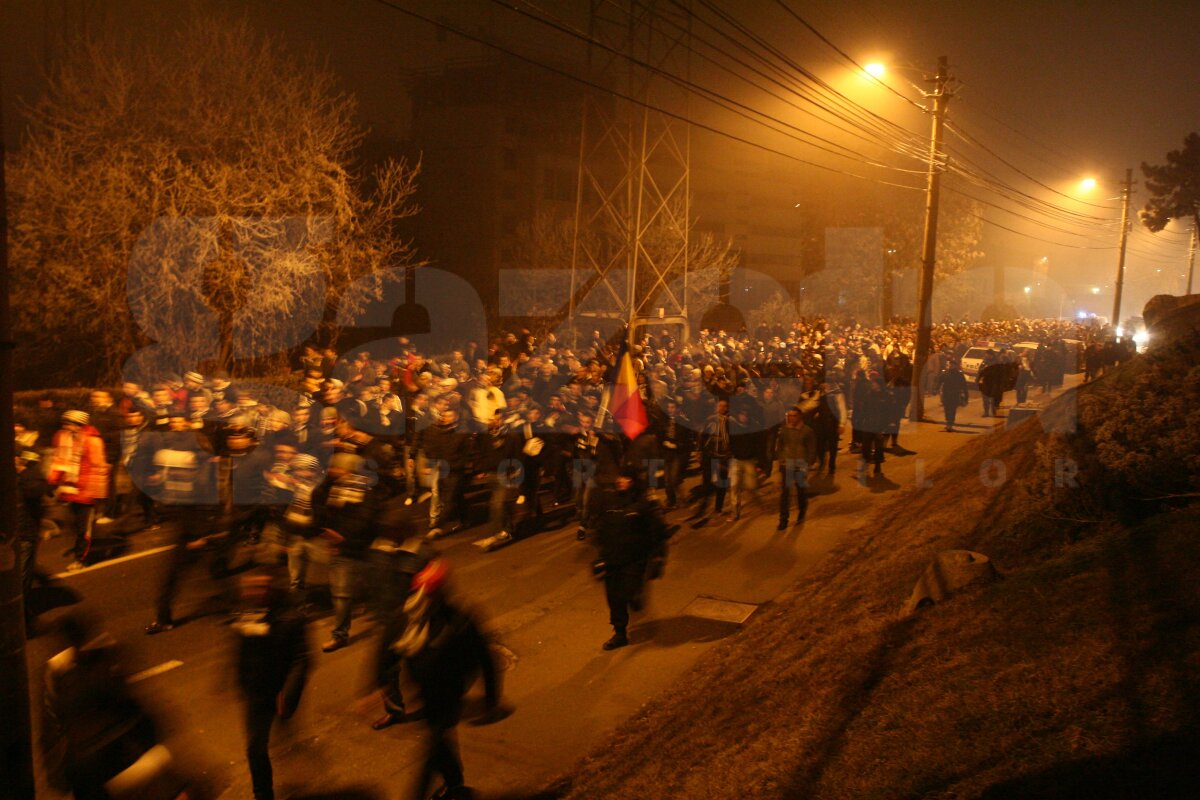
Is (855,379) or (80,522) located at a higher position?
(855,379)

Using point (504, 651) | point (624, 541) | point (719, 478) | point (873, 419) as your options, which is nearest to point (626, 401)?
point (719, 478)

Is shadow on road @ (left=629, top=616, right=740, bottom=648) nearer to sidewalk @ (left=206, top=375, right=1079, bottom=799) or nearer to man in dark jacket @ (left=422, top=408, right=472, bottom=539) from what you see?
sidewalk @ (left=206, top=375, right=1079, bottom=799)

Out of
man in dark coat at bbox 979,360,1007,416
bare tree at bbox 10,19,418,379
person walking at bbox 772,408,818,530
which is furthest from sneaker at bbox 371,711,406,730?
man in dark coat at bbox 979,360,1007,416

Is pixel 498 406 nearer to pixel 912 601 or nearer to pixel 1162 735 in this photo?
pixel 912 601

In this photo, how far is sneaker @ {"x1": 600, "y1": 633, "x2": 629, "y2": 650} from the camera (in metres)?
7.61

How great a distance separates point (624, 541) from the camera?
7.46 meters

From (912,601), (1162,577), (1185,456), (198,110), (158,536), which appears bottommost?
(158,536)

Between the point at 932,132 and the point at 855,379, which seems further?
the point at 932,132

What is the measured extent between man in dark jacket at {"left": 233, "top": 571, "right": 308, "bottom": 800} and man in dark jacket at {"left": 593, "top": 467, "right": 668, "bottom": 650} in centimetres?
296

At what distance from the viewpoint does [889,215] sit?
50438 millimetres

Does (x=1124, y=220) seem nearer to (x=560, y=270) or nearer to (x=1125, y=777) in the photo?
(x=560, y=270)

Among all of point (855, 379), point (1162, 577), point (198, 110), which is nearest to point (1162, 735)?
point (1162, 577)

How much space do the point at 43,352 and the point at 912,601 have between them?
1633 centimetres

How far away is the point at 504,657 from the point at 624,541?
135cm
